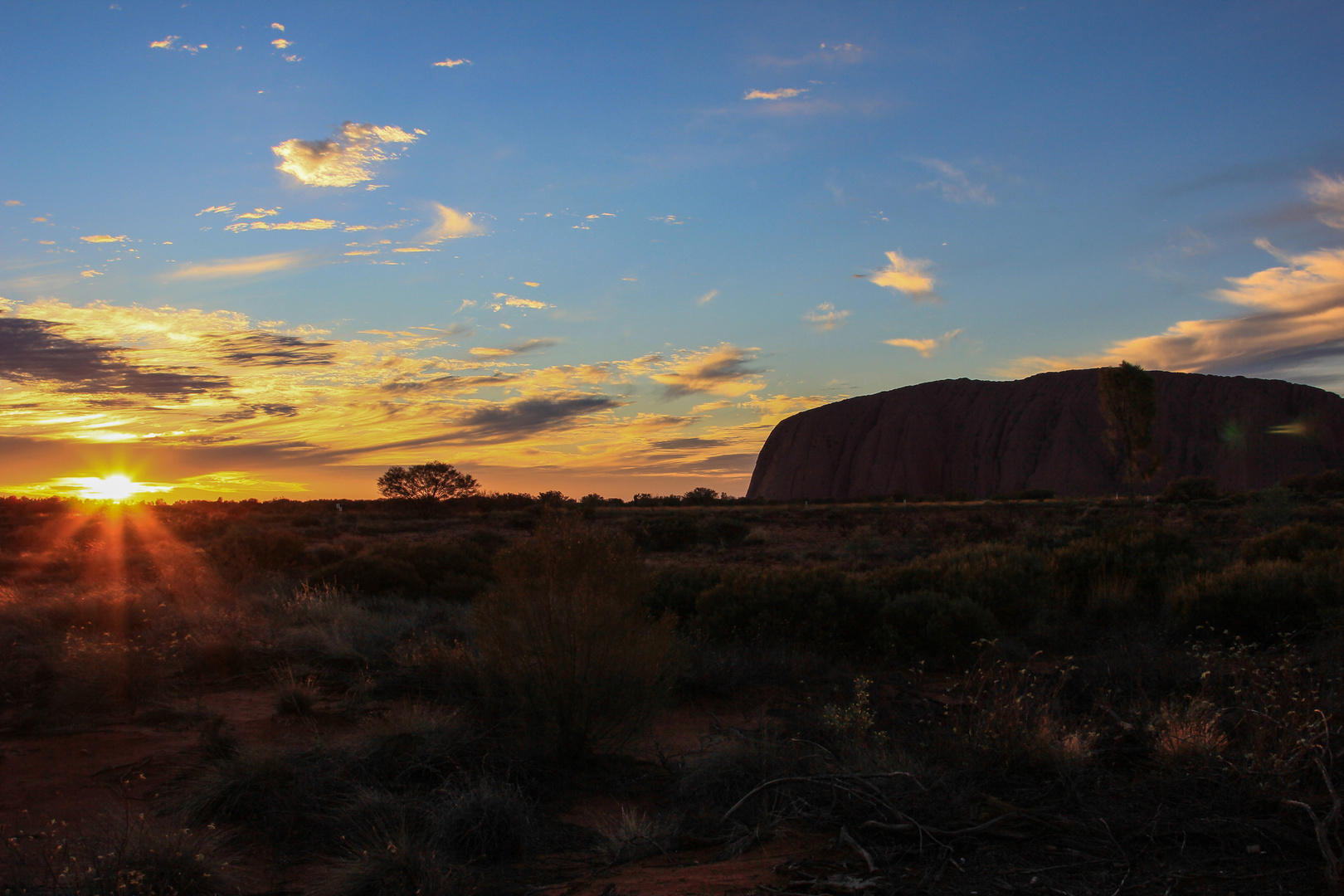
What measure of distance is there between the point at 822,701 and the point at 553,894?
4.01 meters

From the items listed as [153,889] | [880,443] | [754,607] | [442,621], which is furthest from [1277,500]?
[880,443]

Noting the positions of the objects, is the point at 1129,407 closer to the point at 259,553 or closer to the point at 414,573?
the point at 414,573

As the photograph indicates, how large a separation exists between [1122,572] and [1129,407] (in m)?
35.4

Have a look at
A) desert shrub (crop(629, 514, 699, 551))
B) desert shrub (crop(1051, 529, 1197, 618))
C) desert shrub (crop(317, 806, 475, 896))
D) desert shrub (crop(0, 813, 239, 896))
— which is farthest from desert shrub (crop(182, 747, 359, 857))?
desert shrub (crop(629, 514, 699, 551))

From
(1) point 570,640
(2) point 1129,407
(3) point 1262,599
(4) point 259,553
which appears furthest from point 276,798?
(2) point 1129,407

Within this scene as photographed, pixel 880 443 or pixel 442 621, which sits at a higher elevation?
pixel 880 443

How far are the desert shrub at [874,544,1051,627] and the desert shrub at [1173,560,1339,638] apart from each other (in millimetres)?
1823

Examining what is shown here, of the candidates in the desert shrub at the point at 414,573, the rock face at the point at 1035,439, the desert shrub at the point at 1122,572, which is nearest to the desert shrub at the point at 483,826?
the desert shrub at the point at 414,573

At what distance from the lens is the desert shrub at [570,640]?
564 centimetres

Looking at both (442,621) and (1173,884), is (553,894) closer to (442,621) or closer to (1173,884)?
(1173,884)

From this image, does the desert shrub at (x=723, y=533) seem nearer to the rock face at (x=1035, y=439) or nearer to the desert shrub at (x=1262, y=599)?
the desert shrub at (x=1262, y=599)

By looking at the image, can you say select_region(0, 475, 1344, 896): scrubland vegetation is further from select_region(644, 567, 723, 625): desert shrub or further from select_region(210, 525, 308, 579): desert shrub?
select_region(210, 525, 308, 579): desert shrub

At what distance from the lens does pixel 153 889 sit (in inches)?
139

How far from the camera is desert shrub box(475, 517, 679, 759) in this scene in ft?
18.5
